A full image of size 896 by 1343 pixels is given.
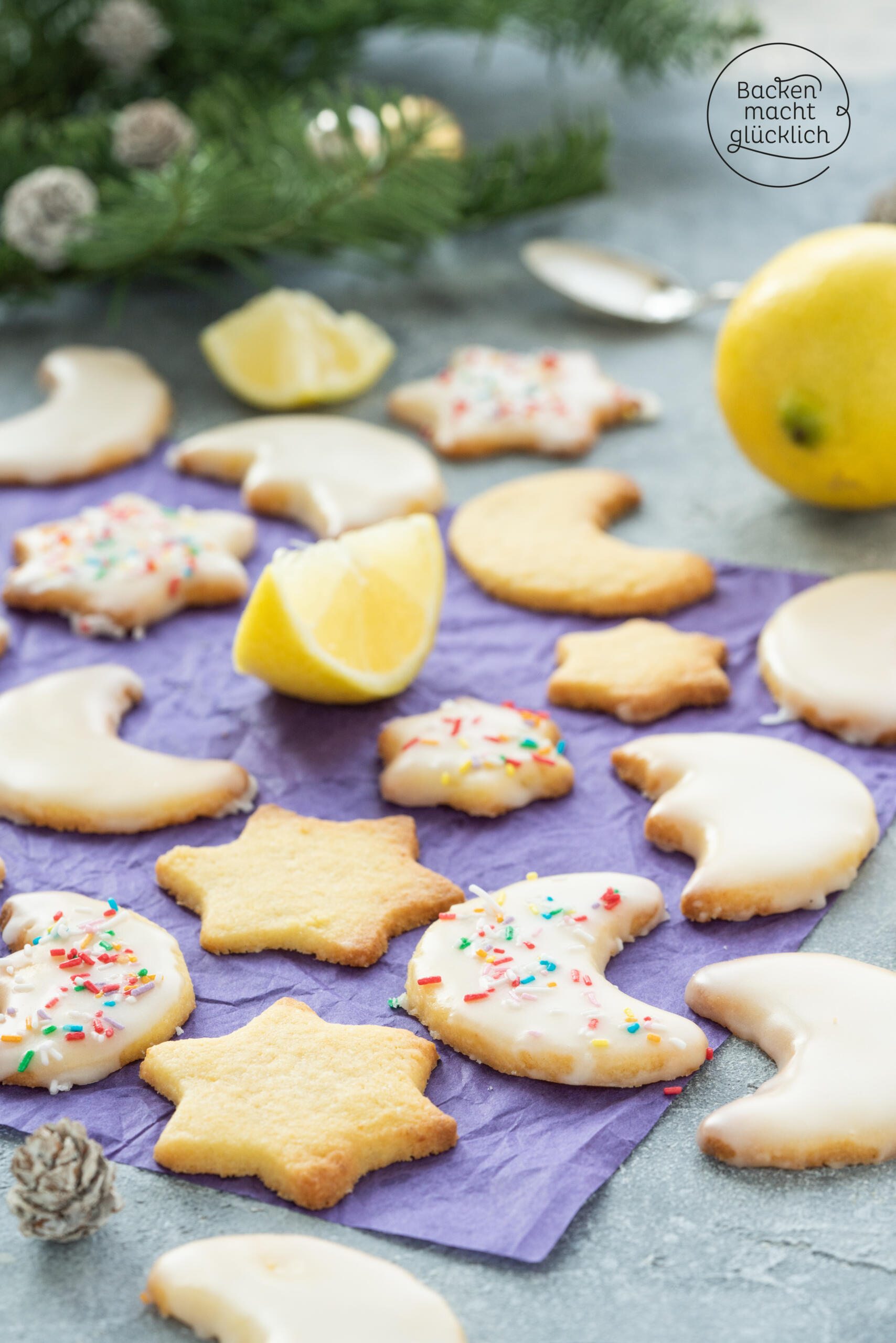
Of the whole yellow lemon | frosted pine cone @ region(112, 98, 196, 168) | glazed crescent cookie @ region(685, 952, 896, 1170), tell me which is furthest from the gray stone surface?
frosted pine cone @ region(112, 98, 196, 168)

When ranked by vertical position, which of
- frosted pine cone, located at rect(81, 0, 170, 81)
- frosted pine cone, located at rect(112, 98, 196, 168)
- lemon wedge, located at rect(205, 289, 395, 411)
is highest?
frosted pine cone, located at rect(81, 0, 170, 81)

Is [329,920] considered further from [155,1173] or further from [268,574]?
[268,574]

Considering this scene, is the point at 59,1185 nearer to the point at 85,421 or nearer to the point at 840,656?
the point at 840,656

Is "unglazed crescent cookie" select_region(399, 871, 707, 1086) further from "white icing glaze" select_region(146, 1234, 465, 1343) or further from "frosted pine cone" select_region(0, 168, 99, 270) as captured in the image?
"frosted pine cone" select_region(0, 168, 99, 270)

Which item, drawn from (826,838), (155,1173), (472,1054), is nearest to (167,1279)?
(155,1173)

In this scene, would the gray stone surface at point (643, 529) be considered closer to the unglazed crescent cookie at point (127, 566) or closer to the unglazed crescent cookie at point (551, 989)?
the unglazed crescent cookie at point (551, 989)

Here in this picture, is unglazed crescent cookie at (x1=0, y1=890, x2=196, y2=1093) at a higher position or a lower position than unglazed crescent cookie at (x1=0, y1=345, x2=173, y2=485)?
lower

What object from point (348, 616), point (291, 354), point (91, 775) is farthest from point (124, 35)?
point (91, 775)
